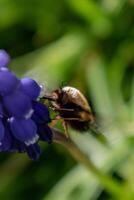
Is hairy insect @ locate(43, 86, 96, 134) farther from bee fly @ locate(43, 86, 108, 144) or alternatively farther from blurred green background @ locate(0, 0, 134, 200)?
blurred green background @ locate(0, 0, 134, 200)

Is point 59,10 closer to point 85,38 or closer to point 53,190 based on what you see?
point 85,38

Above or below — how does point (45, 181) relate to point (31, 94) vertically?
below

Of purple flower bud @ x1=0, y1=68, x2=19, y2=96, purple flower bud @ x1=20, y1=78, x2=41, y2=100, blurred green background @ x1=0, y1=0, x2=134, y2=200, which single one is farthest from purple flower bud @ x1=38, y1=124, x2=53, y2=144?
blurred green background @ x1=0, y1=0, x2=134, y2=200

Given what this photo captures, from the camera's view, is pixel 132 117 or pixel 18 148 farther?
pixel 132 117

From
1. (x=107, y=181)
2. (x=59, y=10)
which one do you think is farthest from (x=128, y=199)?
(x=59, y=10)

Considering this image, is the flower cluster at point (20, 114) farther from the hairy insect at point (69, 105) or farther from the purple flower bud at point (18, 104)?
the hairy insect at point (69, 105)

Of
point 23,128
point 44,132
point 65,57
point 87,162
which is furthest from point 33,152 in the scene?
point 65,57
